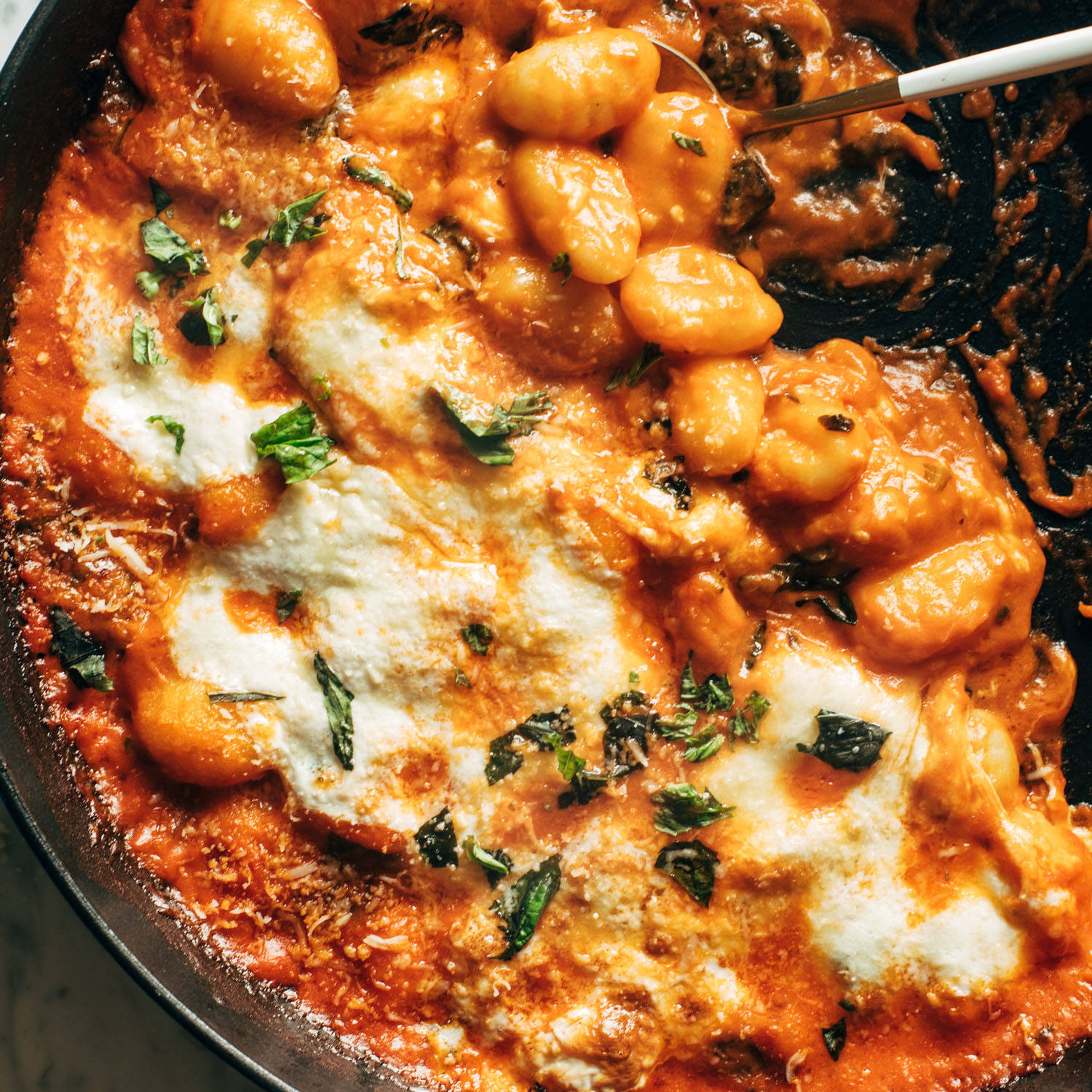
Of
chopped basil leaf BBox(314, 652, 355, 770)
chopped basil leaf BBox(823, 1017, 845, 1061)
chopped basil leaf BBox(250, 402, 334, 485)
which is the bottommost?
chopped basil leaf BBox(823, 1017, 845, 1061)

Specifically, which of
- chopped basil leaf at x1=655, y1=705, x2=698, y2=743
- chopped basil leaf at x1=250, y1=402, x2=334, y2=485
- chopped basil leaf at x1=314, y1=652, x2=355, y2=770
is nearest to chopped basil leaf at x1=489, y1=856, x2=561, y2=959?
chopped basil leaf at x1=655, y1=705, x2=698, y2=743

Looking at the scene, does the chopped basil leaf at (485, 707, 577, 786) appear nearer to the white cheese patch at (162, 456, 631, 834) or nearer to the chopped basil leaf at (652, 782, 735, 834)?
the white cheese patch at (162, 456, 631, 834)

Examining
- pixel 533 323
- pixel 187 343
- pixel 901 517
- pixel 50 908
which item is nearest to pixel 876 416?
pixel 901 517

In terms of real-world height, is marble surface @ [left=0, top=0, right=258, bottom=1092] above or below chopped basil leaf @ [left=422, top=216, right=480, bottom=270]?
below

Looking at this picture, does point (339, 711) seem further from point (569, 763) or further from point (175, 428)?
point (175, 428)

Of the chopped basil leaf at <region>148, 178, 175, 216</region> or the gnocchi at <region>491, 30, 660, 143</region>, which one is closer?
the gnocchi at <region>491, 30, 660, 143</region>

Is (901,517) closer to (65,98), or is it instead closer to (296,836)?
(296,836)
